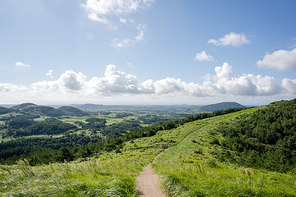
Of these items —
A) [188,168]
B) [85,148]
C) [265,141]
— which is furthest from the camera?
[85,148]

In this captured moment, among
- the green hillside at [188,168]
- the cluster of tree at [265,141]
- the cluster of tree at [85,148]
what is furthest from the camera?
the cluster of tree at [85,148]

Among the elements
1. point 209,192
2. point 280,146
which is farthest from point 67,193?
point 280,146

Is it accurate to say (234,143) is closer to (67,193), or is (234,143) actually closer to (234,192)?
(234,192)

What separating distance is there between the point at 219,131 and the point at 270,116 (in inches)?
1202

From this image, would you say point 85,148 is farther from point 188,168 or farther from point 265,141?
point 265,141

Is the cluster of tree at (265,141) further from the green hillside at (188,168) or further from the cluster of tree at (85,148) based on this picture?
the cluster of tree at (85,148)

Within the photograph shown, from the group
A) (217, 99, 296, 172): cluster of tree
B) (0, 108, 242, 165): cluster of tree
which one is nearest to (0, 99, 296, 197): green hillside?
(217, 99, 296, 172): cluster of tree

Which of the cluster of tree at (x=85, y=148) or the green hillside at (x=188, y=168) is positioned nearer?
the green hillside at (x=188, y=168)

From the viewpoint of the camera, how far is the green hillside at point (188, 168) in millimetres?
6637

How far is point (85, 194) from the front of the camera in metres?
6.08

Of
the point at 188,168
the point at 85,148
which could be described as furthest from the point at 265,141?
the point at 85,148

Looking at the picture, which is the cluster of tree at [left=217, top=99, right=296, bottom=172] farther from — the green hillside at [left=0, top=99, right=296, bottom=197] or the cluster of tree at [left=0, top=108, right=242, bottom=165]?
the cluster of tree at [left=0, top=108, right=242, bottom=165]

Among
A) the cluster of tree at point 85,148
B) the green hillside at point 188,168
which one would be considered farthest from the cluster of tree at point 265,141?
the cluster of tree at point 85,148

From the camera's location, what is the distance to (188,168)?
12.6m
